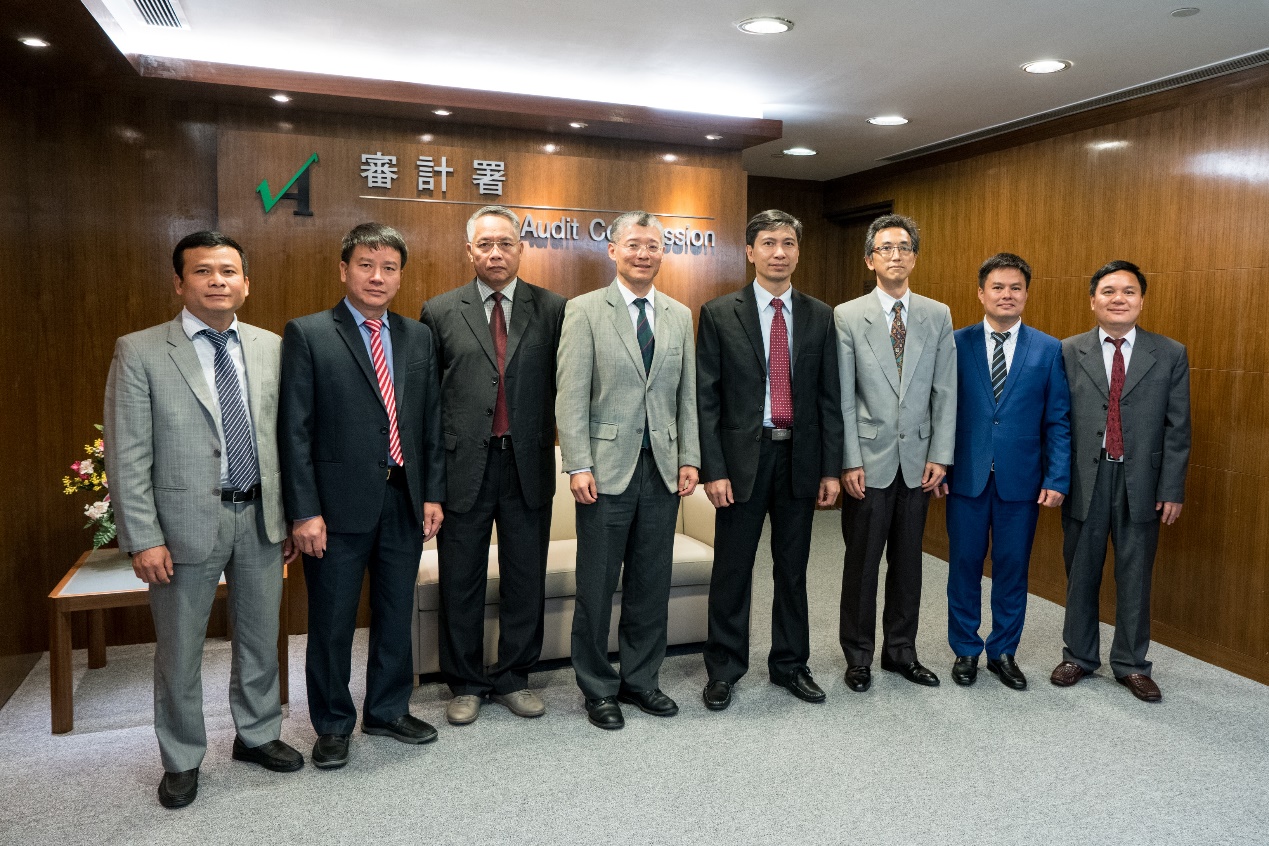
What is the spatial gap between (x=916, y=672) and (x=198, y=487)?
9.83ft

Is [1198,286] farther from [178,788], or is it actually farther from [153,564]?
[178,788]

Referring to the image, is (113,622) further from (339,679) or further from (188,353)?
(188,353)

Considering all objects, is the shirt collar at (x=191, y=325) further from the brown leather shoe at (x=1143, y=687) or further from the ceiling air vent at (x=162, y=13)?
the brown leather shoe at (x=1143, y=687)

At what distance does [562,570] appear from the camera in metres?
4.17

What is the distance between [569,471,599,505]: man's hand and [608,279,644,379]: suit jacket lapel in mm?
437

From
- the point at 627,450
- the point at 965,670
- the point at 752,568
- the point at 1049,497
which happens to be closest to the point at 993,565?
the point at 1049,497

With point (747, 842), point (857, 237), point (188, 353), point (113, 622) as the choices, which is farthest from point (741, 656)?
point (857, 237)

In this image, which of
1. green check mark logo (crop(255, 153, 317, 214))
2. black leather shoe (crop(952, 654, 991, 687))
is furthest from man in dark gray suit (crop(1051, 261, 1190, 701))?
green check mark logo (crop(255, 153, 317, 214))

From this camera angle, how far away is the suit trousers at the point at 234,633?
9.82 feet

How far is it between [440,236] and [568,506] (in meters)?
1.63

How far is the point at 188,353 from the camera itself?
9.65 ft

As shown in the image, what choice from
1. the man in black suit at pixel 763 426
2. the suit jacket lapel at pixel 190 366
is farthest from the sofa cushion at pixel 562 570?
the suit jacket lapel at pixel 190 366

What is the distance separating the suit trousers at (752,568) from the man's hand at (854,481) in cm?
21

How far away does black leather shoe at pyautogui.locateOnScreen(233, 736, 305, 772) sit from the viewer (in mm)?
3236
